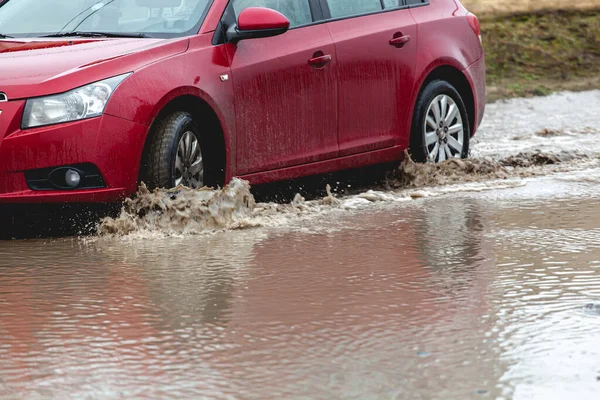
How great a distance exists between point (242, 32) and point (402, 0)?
214 centimetres

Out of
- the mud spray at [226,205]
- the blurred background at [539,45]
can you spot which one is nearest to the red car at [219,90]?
the mud spray at [226,205]

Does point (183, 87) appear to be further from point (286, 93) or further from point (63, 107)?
point (286, 93)

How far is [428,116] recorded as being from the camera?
32.0ft

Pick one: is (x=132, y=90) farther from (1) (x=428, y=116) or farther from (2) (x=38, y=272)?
(1) (x=428, y=116)

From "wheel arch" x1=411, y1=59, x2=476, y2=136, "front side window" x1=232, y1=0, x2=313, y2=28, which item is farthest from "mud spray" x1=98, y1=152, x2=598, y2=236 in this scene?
"front side window" x1=232, y1=0, x2=313, y2=28

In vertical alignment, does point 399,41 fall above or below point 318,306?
above

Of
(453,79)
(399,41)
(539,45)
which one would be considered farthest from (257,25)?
(539,45)

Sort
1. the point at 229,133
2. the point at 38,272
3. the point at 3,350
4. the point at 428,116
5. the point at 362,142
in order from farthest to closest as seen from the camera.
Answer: the point at 428,116
the point at 362,142
the point at 229,133
the point at 38,272
the point at 3,350

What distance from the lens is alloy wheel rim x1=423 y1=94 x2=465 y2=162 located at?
32.1ft

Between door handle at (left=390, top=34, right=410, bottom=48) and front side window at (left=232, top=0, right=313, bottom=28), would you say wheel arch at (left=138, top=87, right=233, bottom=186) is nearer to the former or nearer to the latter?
front side window at (left=232, top=0, right=313, bottom=28)

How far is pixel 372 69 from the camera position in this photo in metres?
9.13

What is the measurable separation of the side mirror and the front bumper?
1.02 metres

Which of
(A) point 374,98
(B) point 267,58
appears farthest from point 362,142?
(B) point 267,58

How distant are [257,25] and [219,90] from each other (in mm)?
448
